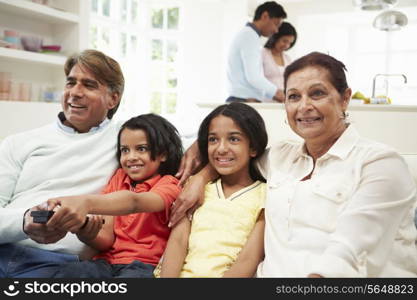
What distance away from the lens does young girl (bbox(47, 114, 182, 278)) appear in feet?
3.91

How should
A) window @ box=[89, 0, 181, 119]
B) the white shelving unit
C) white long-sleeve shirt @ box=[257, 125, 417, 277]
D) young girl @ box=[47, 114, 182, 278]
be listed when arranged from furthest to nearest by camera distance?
1. window @ box=[89, 0, 181, 119]
2. the white shelving unit
3. young girl @ box=[47, 114, 182, 278]
4. white long-sleeve shirt @ box=[257, 125, 417, 277]

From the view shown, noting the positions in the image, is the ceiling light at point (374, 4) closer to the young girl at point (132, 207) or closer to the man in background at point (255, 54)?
the man in background at point (255, 54)

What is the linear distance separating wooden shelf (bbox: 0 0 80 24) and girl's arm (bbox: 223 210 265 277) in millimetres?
3176

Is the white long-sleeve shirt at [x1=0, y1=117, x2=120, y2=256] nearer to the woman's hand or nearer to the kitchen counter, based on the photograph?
the woman's hand

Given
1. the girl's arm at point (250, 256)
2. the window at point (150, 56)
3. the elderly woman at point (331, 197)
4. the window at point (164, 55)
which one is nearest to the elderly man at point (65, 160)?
the girl's arm at point (250, 256)

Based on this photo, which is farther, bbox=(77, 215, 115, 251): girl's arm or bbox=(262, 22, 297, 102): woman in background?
bbox=(262, 22, 297, 102): woman in background

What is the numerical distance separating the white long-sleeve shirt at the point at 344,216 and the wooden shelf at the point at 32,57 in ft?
9.96

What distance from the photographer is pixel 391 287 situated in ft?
3.59

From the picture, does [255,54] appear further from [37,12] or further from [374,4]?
[37,12]

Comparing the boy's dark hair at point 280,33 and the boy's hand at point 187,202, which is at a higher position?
the boy's dark hair at point 280,33

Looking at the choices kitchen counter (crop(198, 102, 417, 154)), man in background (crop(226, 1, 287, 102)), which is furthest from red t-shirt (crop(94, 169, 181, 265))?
man in background (crop(226, 1, 287, 102))

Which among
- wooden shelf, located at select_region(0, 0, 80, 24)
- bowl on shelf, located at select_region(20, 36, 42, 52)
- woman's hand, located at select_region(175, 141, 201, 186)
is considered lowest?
woman's hand, located at select_region(175, 141, 201, 186)

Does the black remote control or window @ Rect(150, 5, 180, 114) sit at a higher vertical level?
window @ Rect(150, 5, 180, 114)

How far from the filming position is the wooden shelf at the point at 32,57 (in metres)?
3.56
